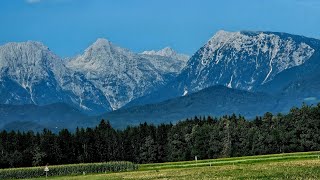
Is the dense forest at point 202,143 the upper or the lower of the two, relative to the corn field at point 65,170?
upper

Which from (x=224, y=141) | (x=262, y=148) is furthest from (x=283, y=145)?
(x=224, y=141)

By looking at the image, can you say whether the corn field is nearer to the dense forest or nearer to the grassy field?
the grassy field

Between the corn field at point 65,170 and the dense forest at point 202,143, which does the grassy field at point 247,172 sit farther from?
the dense forest at point 202,143

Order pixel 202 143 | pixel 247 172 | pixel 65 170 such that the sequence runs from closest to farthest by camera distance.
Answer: pixel 247 172
pixel 65 170
pixel 202 143

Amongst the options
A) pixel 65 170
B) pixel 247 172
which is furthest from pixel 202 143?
pixel 247 172

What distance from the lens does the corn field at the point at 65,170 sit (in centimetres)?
12712

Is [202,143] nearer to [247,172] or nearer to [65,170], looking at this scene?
[65,170]

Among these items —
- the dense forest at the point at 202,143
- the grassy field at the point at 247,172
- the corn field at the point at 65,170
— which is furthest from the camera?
the dense forest at the point at 202,143

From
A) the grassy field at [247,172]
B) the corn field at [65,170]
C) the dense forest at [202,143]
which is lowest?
the grassy field at [247,172]

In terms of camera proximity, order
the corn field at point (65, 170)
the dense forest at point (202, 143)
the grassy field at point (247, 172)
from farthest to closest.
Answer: the dense forest at point (202, 143)
the corn field at point (65, 170)
the grassy field at point (247, 172)

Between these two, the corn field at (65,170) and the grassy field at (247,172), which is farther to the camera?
the corn field at (65,170)

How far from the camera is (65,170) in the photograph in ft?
428

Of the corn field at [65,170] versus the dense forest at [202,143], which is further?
the dense forest at [202,143]

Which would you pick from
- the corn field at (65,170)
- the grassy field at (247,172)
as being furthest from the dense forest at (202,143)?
the grassy field at (247,172)
